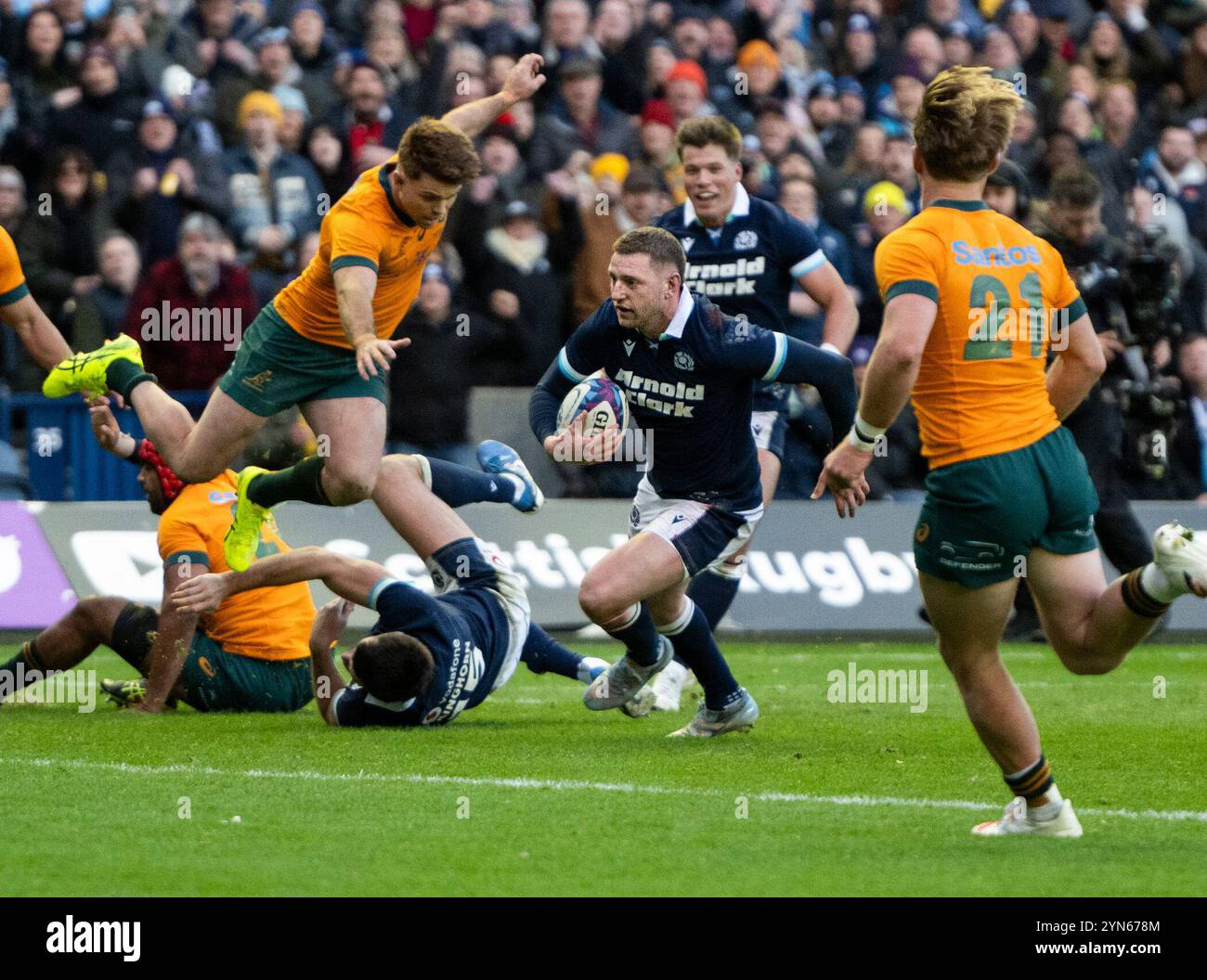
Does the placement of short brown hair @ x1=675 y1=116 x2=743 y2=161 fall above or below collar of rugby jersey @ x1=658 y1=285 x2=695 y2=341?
above

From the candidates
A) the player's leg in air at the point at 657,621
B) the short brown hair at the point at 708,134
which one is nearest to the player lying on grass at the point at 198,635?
the player's leg in air at the point at 657,621

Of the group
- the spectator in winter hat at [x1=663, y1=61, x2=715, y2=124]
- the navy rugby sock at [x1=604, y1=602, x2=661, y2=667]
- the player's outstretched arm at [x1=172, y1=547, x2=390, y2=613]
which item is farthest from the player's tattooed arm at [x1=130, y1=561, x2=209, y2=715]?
the spectator in winter hat at [x1=663, y1=61, x2=715, y2=124]

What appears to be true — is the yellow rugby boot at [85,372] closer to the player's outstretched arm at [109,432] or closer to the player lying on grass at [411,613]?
the player's outstretched arm at [109,432]

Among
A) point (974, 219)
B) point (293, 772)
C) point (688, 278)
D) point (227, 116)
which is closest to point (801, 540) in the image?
point (688, 278)

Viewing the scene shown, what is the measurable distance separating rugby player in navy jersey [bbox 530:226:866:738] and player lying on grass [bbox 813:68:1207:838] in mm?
2016

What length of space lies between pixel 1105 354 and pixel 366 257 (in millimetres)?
5632

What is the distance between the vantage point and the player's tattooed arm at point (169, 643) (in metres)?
9.16

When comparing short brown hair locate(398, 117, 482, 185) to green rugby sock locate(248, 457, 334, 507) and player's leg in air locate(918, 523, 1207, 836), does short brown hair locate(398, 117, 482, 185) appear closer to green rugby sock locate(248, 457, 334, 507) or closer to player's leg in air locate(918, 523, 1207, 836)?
green rugby sock locate(248, 457, 334, 507)

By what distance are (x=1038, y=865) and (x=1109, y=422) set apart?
8.23m

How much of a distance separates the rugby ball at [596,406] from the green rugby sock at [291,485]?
1.38m

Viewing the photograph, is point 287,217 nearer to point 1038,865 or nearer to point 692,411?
point 692,411

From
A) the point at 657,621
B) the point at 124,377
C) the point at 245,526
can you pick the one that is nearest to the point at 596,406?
the point at 657,621

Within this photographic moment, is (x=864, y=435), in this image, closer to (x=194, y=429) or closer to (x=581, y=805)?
(x=581, y=805)

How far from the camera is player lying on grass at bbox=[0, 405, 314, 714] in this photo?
372 inches
